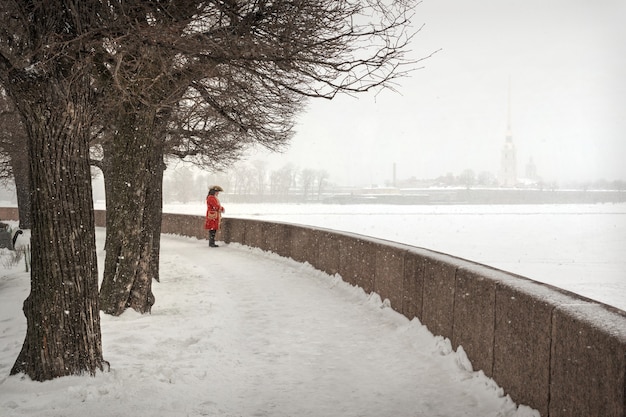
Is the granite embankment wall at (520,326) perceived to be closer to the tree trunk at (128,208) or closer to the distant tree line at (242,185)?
the tree trunk at (128,208)

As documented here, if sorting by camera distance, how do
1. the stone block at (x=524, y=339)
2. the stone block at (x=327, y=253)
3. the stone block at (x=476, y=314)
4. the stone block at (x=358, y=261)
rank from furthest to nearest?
the stone block at (x=327, y=253) → the stone block at (x=358, y=261) → the stone block at (x=476, y=314) → the stone block at (x=524, y=339)

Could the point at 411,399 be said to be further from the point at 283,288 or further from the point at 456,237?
the point at 456,237

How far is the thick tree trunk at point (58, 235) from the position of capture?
4.29 m

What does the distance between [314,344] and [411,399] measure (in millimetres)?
1801

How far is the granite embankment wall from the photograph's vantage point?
3.12 m

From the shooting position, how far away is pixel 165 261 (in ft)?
41.1

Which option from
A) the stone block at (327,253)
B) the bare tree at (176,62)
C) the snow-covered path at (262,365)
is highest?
the bare tree at (176,62)

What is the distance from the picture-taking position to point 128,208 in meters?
6.91

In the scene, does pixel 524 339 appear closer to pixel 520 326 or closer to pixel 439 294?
pixel 520 326

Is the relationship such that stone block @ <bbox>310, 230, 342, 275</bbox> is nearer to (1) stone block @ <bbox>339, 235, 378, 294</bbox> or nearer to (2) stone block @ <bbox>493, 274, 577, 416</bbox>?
(1) stone block @ <bbox>339, 235, 378, 294</bbox>

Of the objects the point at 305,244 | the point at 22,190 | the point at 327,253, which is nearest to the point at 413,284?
the point at 327,253

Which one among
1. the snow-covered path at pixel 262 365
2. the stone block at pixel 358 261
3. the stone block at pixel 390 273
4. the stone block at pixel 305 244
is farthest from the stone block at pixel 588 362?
the stone block at pixel 305 244

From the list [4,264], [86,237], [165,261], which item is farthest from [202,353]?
[4,264]

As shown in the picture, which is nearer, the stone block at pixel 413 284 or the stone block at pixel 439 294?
the stone block at pixel 439 294
